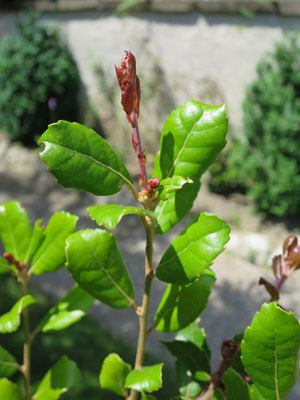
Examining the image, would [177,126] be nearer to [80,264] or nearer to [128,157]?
[80,264]

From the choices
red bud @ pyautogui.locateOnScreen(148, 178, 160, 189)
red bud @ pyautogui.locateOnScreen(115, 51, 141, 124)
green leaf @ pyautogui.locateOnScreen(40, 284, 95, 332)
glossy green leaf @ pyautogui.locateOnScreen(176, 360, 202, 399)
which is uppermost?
red bud @ pyautogui.locateOnScreen(115, 51, 141, 124)

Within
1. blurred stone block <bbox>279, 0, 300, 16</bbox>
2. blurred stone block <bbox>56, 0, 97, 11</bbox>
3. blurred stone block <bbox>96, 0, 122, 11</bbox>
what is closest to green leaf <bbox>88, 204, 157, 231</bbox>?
blurred stone block <bbox>279, 0, 300, 16</bbox>

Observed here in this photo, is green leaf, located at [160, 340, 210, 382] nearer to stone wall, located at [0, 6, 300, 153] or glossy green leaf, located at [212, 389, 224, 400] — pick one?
glossy green leaf, located at [212, 389, 224, 400]

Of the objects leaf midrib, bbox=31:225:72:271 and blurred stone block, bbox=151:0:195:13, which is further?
blurred stone block, bbox=151:0:195:13

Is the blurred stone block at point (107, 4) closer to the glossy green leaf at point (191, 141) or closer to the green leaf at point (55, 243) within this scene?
the green leaf at point (55, 243)

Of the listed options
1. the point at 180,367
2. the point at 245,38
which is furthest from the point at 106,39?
the point at 180,367

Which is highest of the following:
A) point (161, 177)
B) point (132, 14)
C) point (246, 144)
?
point (161, 177)

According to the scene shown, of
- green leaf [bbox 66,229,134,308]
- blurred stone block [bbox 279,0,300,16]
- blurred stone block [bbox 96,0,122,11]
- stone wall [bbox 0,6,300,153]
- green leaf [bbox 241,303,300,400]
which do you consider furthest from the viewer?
blurred stone block [bbox 96,0,122,11]
